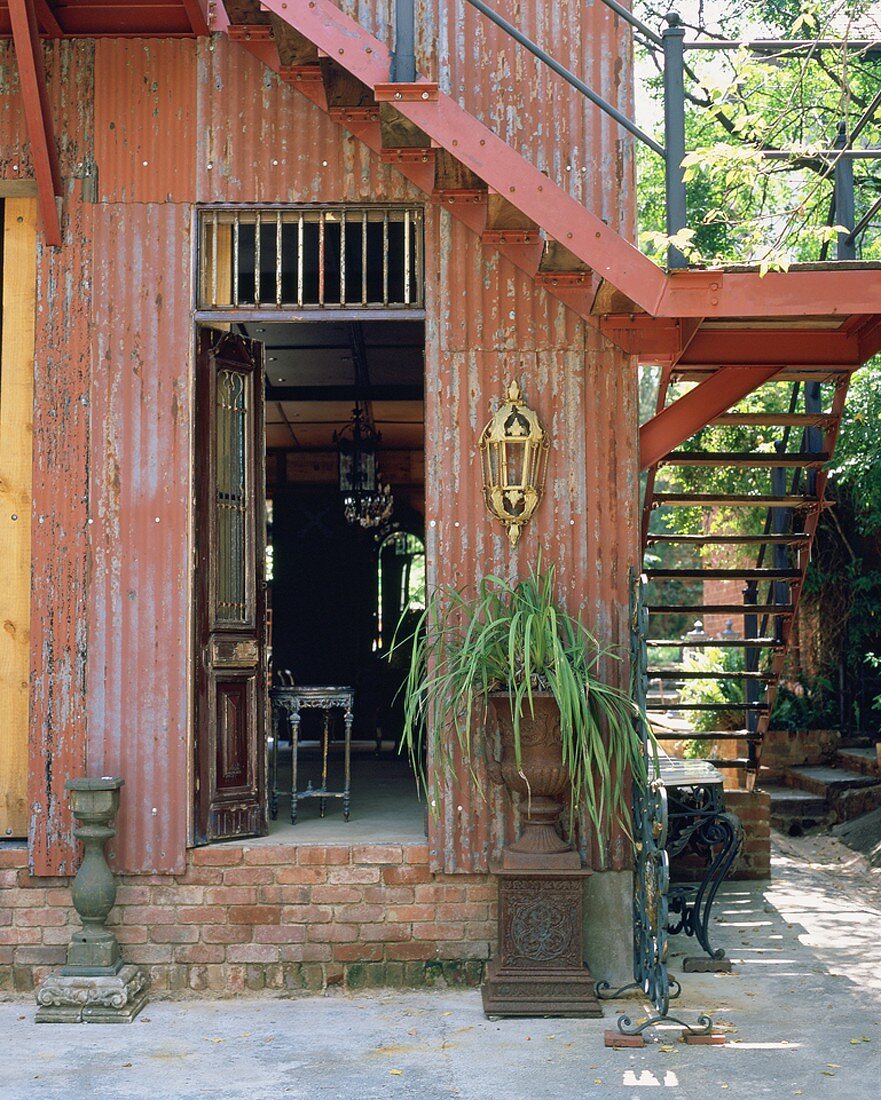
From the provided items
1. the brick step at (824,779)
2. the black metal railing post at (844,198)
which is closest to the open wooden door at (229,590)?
the black metal railing post at (844,198)

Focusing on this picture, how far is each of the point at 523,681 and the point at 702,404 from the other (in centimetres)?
175

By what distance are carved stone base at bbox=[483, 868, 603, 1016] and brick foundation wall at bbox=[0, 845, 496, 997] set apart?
378 millimetres

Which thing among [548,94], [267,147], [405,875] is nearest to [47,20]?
[267,147]

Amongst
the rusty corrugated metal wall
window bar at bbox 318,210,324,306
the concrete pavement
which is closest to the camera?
the concrete pavement

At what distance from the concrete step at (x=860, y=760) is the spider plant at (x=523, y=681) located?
5022 millimetres

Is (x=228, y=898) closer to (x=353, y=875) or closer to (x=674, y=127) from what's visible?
(x=353, y=875)

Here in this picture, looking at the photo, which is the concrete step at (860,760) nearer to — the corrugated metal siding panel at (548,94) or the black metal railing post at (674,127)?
the corrugated metal siding panel at (548,94)

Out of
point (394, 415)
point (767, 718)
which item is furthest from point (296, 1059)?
point (394, 415)

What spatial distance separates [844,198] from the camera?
573cm

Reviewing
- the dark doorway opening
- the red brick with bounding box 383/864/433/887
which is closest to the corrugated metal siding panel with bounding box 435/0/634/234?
the red brick with bounding box 383/864/433/887

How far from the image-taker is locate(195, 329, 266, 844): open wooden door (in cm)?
588

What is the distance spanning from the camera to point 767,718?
7605 millimetres

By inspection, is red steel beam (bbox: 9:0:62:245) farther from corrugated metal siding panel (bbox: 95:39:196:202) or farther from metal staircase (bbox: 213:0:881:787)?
metal staircase (bbox: 213:0:881:787)

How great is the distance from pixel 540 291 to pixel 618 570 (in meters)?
1.40
